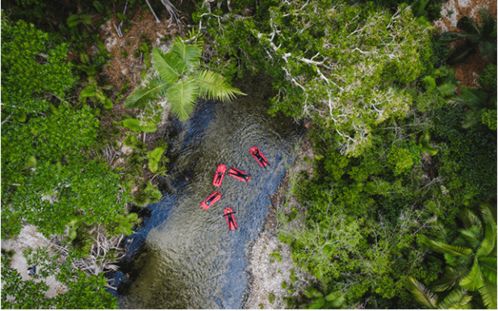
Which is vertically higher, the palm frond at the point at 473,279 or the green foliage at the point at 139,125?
the green foliage at the point at 139,125

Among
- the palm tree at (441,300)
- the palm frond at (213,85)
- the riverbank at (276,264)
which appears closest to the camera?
the palm frond at (213,85)

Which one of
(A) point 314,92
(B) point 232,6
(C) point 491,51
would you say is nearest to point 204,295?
(A) point 314,92

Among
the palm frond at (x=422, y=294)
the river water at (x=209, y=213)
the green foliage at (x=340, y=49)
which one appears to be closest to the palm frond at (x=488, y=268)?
the palm frond at (x=422, y=294)

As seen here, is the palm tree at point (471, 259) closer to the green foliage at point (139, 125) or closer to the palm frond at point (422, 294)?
the palm frond at point (422, 294)

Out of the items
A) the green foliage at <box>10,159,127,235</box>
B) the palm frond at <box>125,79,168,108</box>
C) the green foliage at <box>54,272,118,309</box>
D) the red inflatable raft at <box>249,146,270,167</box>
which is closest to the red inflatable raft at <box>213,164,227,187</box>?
the red inflatable raft at <box>249,146,270,167</box>

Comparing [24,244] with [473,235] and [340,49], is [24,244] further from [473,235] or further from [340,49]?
[473,235]

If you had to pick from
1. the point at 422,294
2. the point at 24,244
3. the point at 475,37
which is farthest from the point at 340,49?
the point at 24,244
